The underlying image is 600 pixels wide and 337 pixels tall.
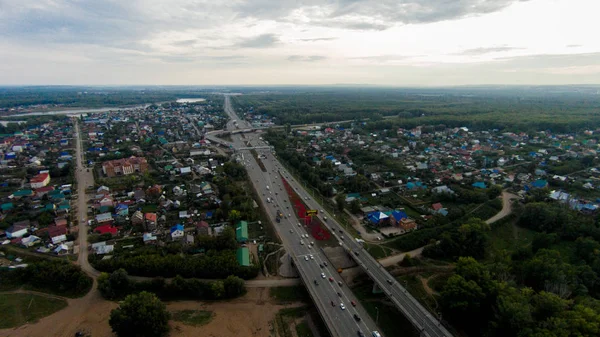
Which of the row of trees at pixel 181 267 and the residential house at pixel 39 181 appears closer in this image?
the row of trees at pixel 181 267

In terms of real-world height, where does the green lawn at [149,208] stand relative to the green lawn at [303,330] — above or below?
above

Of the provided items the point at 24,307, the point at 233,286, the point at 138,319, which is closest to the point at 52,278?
the point at 24,307

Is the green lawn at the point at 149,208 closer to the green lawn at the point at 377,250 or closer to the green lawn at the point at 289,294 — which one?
the green lawn at the point at 289,294

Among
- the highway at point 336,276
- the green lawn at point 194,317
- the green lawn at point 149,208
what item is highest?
the green lawn at point 149,208

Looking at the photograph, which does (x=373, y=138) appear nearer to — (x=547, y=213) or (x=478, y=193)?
(x=478, y=193)

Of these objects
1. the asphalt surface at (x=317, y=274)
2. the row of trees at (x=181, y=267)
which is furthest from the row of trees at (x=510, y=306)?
the row of trees at (x=181, y=267)

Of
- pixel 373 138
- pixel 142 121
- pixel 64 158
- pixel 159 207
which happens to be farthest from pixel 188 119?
pixel 159 207
